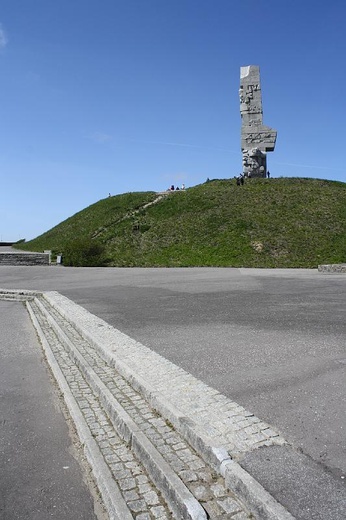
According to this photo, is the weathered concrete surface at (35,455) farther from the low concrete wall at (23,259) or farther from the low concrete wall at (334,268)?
the low concrete wall at (23,259)

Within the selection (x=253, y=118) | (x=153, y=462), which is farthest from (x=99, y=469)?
(x=253, y=118)

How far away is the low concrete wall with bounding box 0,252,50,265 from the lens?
3195 centimetres

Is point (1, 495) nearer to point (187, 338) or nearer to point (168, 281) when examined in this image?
point (187, 338)

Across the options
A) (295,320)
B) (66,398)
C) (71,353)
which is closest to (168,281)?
(295,320)

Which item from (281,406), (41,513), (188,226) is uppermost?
(188,226)

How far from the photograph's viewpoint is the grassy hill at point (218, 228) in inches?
1139

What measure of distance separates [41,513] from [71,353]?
4101 millimetres

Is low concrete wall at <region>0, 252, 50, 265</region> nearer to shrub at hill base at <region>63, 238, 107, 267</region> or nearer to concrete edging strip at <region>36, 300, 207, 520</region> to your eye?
shrub at hill base at <region>63, 238, 107, 267</region>

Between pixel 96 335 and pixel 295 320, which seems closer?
pixel 96 335

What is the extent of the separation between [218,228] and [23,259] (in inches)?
636

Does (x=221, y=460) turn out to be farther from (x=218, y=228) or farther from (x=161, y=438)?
(x=218, y=228)

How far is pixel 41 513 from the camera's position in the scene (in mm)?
3129

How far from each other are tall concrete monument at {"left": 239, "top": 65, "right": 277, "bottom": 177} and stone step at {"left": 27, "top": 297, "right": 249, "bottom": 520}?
39654mm

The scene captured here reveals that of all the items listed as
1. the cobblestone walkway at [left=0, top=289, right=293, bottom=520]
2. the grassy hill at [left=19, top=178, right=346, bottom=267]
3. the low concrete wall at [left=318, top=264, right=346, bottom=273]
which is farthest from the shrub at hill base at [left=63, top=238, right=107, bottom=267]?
the cobblestone walkway at [left=0, top=289, right=293, bottom=520]
